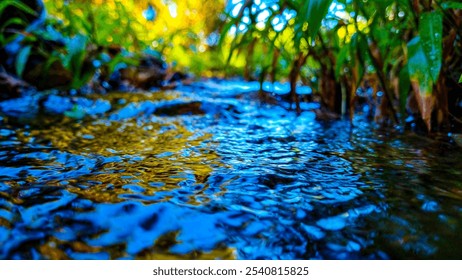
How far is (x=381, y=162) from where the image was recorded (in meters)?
0.84

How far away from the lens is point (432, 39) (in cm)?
83

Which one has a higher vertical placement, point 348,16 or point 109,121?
point 348,16

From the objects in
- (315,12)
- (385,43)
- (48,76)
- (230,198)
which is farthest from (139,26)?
(230,198)

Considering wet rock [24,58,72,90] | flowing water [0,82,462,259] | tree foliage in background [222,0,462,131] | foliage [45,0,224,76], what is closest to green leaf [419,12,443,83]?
tree foliage in background [222,0,462,131]

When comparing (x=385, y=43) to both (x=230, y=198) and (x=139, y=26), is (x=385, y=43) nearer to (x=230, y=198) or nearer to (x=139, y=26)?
(x=230, y=198)

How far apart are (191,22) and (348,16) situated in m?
5.35

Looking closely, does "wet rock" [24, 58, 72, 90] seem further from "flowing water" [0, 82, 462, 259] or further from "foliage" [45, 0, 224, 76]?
"flowing water" [0, 82, 462, 259]

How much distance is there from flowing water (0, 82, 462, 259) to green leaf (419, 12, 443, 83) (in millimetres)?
242

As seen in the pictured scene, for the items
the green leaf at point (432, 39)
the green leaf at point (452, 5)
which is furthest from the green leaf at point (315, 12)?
the green leaf at point (452, 5)

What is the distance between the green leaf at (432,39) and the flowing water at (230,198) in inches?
9.5

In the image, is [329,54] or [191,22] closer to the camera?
[329,54]
